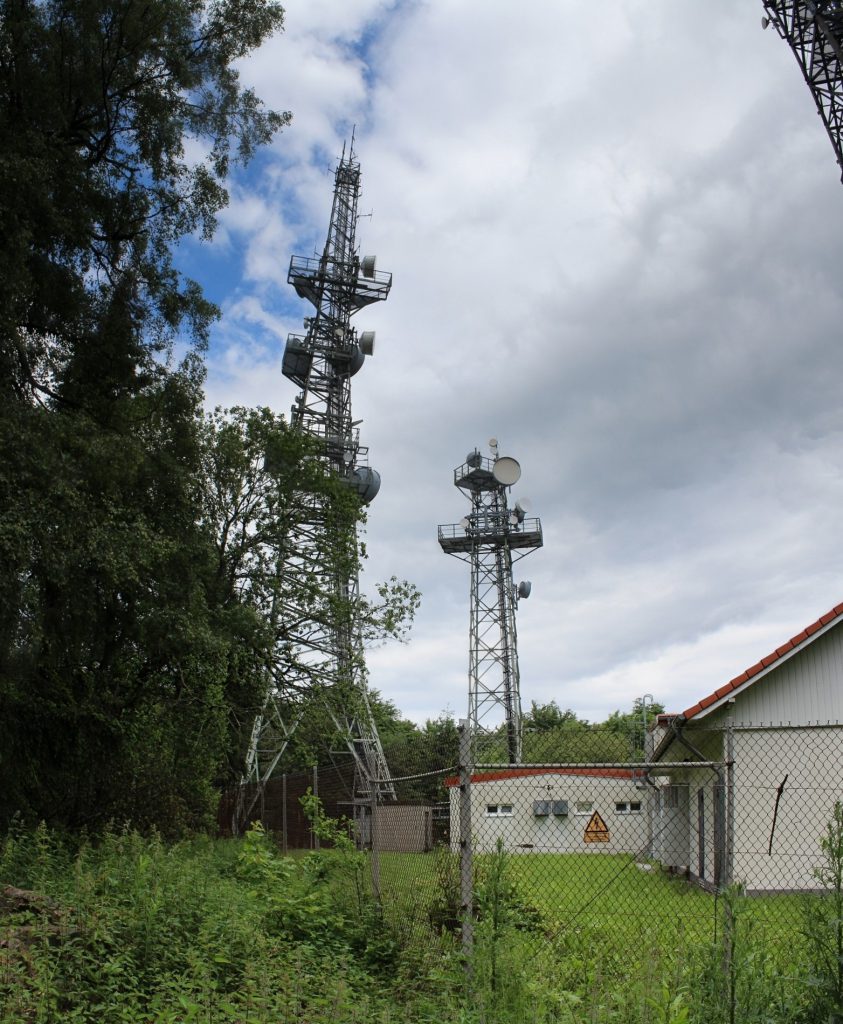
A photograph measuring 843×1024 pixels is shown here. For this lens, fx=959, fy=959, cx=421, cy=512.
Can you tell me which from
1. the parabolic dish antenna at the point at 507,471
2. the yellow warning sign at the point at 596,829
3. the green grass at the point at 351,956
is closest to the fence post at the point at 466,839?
the green grass at the point at 351,956

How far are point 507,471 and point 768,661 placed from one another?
23.7 m

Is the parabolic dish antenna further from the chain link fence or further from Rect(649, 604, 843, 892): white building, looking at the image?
Rect(649, 604, 843, 892): white building

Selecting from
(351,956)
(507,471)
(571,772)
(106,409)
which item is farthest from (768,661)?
(507,471)

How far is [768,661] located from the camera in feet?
Answer: 43.0

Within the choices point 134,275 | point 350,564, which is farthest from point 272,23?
point 350,564

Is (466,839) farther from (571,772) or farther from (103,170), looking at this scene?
(103,170)

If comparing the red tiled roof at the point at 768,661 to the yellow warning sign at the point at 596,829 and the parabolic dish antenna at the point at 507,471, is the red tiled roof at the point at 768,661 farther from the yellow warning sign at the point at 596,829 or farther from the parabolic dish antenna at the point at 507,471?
the parabolic dish antenna at the point at 507,471

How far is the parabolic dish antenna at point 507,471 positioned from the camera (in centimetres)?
3644

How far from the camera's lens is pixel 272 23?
15875mm

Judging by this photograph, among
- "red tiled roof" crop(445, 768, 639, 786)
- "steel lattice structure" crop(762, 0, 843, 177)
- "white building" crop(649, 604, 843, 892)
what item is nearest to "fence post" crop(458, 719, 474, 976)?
"red tiled roof" crop(445, 768, 639, 786)

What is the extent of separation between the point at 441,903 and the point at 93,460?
8.18 metres

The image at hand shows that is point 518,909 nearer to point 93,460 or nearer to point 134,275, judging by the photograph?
point 93,460

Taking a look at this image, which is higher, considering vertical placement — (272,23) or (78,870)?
(272,23)

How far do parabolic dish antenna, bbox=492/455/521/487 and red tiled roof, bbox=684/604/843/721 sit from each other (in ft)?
77.5
